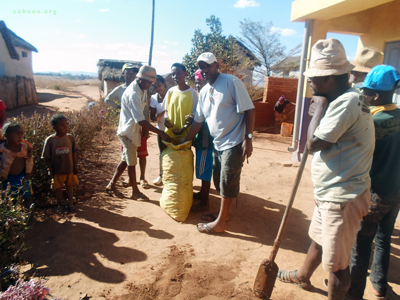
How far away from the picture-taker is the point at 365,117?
1.78m

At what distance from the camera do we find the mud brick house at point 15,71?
16.3 meters

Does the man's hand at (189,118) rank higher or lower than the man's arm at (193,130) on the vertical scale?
higher

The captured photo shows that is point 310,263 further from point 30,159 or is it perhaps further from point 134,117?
point 30,159

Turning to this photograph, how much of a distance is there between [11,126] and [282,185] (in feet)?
13.5

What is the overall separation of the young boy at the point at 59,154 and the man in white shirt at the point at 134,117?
70 cm

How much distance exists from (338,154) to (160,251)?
1976 millimetres

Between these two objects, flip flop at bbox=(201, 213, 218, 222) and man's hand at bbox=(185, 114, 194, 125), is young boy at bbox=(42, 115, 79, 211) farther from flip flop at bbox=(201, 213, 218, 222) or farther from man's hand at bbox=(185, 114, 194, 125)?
flip flop at bbox=(201, 213, 218, 222)

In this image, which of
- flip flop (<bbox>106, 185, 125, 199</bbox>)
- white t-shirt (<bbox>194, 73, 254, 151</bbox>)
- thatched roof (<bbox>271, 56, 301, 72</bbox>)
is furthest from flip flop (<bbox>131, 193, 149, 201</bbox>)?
thatched roof (<bbox>271, 56, 301, 72</bbox>)

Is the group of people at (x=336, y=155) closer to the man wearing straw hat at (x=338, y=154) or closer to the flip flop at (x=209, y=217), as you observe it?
the man wearing straw hat at (x=338, y=154)

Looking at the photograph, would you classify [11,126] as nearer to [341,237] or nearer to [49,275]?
[49,275]

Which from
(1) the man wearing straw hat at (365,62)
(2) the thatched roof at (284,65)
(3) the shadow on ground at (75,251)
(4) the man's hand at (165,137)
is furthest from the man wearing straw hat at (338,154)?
(2) the thatched roof at (284,65)

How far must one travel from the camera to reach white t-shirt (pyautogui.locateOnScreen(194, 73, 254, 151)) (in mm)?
3072

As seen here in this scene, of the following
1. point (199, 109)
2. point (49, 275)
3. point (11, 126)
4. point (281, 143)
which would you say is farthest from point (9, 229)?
point (281, 143)

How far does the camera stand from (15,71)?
70.6 ft
